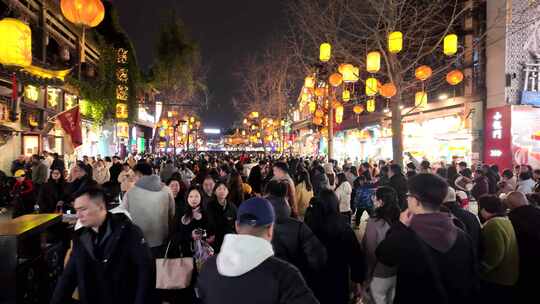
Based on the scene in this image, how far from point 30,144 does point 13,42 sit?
8703 mm

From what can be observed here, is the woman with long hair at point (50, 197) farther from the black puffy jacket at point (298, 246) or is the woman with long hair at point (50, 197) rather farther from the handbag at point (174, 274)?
the black puffy jacket at point (298, 246)

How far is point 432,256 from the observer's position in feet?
9.48

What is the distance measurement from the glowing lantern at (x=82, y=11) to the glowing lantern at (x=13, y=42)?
154 centimetres

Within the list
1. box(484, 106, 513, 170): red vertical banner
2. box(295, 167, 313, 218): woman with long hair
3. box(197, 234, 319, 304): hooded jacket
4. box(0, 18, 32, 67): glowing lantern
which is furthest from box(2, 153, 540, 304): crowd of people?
Answer: box(484, 106, 513, 170): red vertical banner

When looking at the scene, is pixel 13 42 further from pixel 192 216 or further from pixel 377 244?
pixel 377 244

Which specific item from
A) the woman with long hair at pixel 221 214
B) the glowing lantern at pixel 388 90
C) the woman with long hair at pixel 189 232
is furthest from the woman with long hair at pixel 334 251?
the glowing lantern at pixel 388 90

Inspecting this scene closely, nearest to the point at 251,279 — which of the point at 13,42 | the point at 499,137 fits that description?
the point at 13,42

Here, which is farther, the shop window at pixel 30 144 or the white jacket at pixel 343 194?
the shop window at pixel 30 144

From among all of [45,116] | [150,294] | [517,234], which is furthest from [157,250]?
[45,116]

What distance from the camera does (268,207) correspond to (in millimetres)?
2414

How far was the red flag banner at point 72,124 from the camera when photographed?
11.5 m

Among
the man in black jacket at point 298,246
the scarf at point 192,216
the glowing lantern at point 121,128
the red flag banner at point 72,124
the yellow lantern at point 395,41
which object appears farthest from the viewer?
the glowing lantern at point 121,128

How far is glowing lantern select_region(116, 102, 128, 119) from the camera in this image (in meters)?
24.2

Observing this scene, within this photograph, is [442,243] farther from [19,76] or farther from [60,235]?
[19,76]
